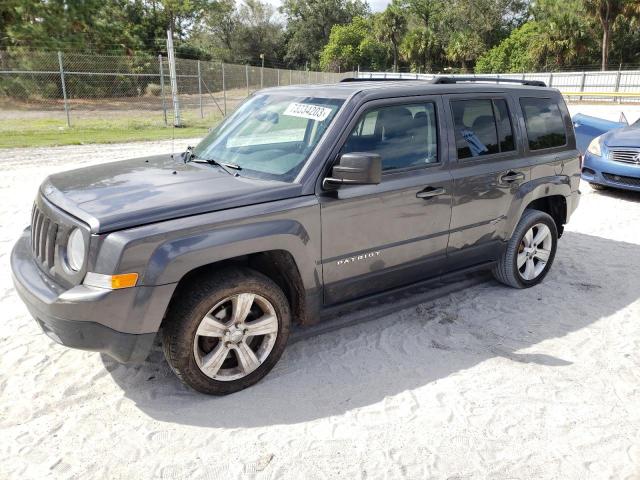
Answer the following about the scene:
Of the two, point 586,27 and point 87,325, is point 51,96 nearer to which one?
point 87,325

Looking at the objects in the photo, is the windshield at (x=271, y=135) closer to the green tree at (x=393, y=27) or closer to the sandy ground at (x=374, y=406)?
the sandy ground at (x=374, y=406)

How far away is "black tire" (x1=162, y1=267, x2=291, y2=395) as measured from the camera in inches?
122

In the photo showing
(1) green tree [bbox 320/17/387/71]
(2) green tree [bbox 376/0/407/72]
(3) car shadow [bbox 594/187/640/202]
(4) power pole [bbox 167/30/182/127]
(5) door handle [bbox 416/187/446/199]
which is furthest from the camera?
(2) green tree [bbox 376/0/407/72]

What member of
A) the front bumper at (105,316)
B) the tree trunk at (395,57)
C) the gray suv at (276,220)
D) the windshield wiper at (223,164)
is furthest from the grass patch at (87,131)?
the tree trunk at (395,57)

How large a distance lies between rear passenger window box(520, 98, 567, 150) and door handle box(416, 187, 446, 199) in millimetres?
1260

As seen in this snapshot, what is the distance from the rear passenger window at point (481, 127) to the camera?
4.22m

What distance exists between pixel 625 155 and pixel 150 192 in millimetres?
7863

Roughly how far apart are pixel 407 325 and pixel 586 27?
45.9 meters

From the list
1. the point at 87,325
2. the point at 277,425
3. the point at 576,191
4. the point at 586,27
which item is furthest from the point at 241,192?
the point at 586,27

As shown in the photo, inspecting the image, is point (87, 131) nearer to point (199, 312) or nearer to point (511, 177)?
point (511, 177)

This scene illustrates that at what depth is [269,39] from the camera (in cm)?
6912

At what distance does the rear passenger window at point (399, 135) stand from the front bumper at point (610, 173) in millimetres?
5789

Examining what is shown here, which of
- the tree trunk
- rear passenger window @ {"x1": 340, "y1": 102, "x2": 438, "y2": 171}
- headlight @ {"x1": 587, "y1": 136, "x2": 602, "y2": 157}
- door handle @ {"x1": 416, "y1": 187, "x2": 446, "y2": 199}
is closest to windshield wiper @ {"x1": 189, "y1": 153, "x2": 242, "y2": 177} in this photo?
rear passenger window @ {"x1": 340, "y1": 102, "x2": 438, "y2": 171}

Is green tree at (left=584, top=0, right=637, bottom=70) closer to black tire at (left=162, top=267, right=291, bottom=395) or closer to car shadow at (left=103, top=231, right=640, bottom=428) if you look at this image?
car shadow at (left=103, top=231, right=640, bottom=428)
